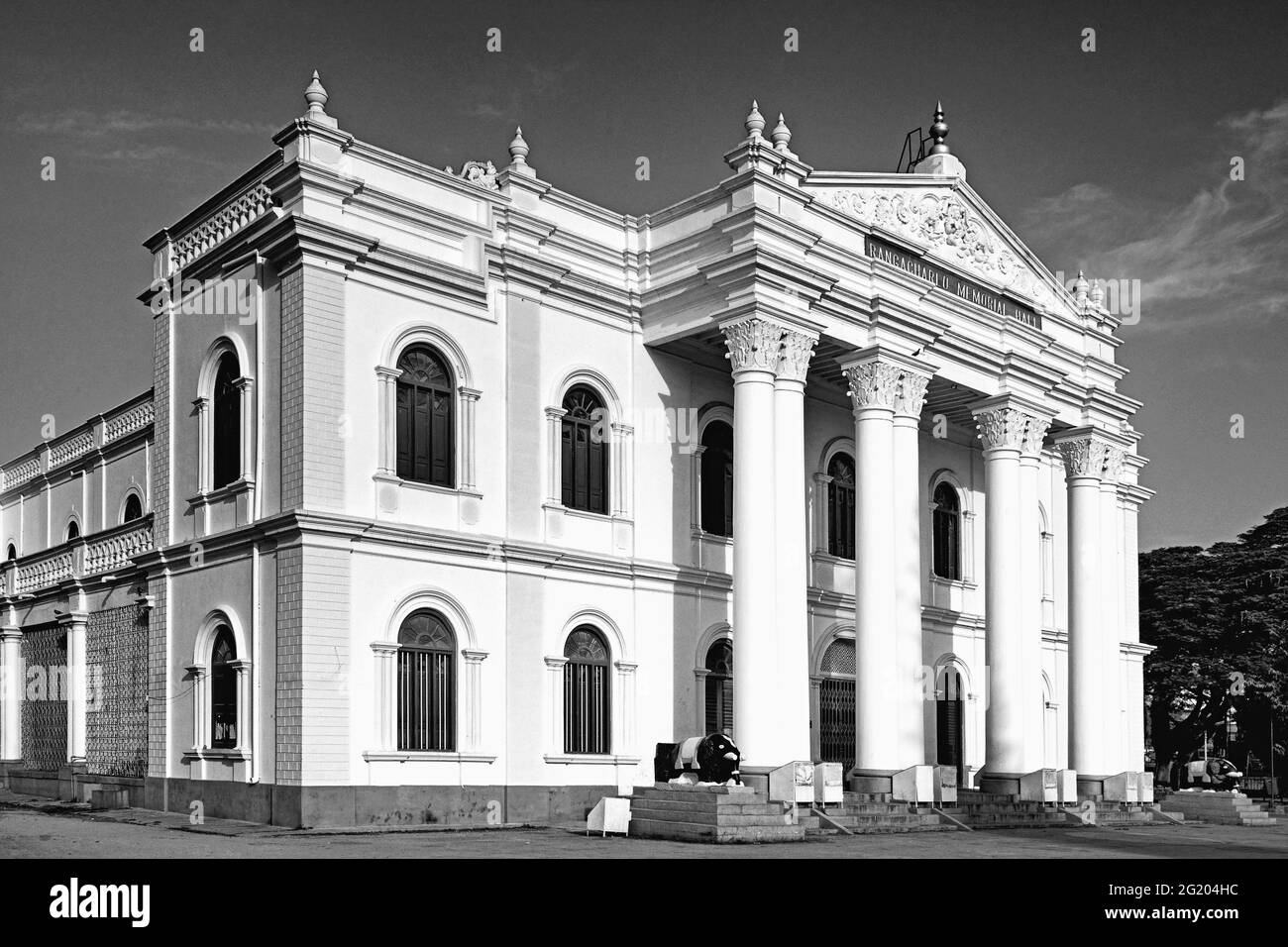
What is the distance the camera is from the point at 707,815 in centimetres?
2062

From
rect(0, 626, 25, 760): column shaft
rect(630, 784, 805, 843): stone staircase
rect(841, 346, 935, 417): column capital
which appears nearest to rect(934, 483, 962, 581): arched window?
rect(841, 346, 935, 417): column capital

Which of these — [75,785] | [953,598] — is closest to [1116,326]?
[953,598]

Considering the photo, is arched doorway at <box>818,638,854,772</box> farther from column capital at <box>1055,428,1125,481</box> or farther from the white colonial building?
column capital at <box>1055,428,1125,481</box>

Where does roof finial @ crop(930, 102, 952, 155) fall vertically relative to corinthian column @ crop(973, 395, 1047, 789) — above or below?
above

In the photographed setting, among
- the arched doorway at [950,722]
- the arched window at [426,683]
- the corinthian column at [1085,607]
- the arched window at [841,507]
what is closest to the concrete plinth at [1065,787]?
the corinthian column at [1085,607]

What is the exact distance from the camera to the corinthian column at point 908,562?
88.9 feet

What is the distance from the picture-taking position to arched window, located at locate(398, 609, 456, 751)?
75.3 ft

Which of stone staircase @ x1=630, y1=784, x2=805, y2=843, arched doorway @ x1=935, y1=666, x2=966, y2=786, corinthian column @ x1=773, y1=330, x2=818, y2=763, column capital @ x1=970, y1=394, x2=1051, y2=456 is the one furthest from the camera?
arched doorway @ x1=935, y1=666, x2=966, y2=786

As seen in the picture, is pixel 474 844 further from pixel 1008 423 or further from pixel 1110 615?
pixel 1110 615

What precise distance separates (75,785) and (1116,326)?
87.5ft

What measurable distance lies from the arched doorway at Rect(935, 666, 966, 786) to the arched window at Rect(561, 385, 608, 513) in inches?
447

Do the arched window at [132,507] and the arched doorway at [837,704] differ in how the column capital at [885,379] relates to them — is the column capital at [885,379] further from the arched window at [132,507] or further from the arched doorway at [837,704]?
the arched window at [132,507]
